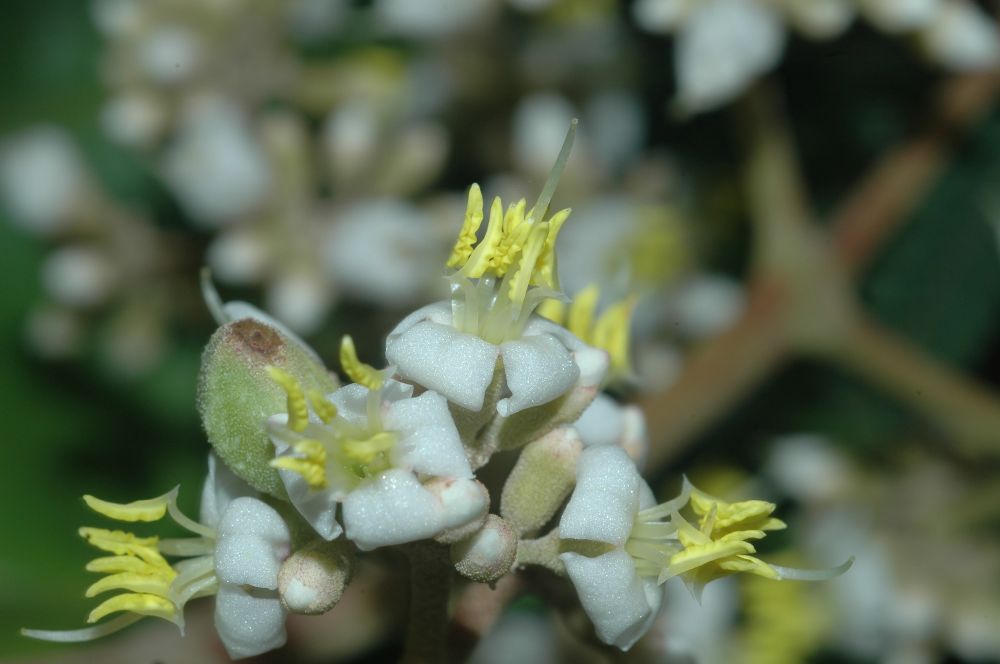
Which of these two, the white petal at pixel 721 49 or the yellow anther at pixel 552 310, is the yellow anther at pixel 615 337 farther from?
the white petal at pixel 721 49

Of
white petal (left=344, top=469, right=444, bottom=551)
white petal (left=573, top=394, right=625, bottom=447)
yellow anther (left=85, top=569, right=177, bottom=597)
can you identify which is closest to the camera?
white petal (left=344, top=469, right=444, bottom=551)

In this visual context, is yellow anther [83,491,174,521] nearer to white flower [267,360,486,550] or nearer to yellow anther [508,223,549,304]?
white flower [267,360,486,550]

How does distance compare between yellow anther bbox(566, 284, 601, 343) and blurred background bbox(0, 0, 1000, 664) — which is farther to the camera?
blurred background bbox(0, 0, 1000, 664)

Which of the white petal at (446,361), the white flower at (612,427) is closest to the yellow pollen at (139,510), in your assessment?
the white petal at (446,361)

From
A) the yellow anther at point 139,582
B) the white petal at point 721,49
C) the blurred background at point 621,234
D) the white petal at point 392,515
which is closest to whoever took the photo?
the white petal at point 392,515

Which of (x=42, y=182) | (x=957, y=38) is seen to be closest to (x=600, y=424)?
(x=957, y=38)

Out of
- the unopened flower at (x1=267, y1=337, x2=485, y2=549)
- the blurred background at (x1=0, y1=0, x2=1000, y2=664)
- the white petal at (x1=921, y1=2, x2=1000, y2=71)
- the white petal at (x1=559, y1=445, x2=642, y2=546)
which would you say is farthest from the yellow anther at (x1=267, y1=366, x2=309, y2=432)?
the white petal at (x1=921, y1=2, x2=1000, y2=71)
